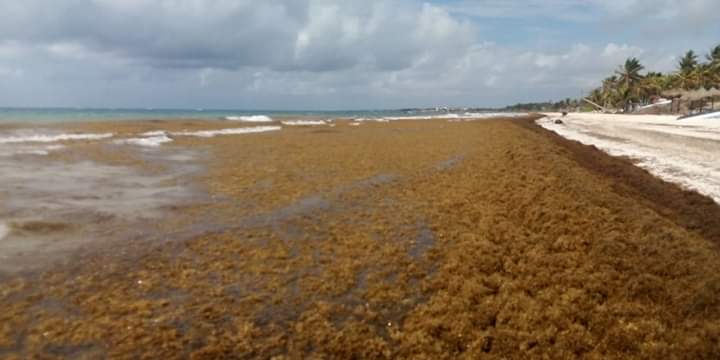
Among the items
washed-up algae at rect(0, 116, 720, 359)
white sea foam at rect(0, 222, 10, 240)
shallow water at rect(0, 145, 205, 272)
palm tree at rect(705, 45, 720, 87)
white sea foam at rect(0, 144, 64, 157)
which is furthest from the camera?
palm tree at rect(705, 45, 720, 87)

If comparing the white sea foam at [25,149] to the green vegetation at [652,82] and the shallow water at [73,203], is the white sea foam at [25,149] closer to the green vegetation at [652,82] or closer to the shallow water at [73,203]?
the shallow water at [73,203]

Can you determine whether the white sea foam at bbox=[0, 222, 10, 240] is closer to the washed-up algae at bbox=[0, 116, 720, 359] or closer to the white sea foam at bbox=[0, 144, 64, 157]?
the washed-up algae at bbox=[0, 116, 720, 359]

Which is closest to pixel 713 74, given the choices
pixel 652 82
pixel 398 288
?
pixel 652 82

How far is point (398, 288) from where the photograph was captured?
22.7 ft

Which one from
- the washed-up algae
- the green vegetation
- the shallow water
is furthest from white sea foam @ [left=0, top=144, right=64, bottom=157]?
the green vegetation

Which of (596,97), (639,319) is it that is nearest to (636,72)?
(596,97)

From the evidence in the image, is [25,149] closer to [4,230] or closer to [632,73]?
[4,230]

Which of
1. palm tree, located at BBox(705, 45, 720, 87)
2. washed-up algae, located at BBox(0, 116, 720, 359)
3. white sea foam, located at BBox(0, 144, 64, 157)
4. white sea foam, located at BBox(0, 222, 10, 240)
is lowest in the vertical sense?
washed-up algae, located at BBox(0, 116, 720, 359)

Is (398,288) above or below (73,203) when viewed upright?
below

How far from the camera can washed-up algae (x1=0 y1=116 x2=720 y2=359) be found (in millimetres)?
5219

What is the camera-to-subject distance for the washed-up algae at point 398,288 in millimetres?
5219

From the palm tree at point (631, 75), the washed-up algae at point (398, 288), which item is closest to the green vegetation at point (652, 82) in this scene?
the palm tree at point (631, 75)

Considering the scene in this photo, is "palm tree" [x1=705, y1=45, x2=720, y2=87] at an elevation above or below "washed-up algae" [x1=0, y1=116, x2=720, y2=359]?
above

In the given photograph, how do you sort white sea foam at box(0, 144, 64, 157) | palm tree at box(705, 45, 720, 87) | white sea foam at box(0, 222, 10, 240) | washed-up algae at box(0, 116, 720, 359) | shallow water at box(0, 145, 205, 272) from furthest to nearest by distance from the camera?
palm tree at box(705, 45, 720, 87)
white sea foam at box(0, 144, 64, 157)
white sea foam at box(0, 222, 10, 240)
shallow water at box(0, 145, 205, 272)
washed-up algae at box(0, 116, 720, 359)
